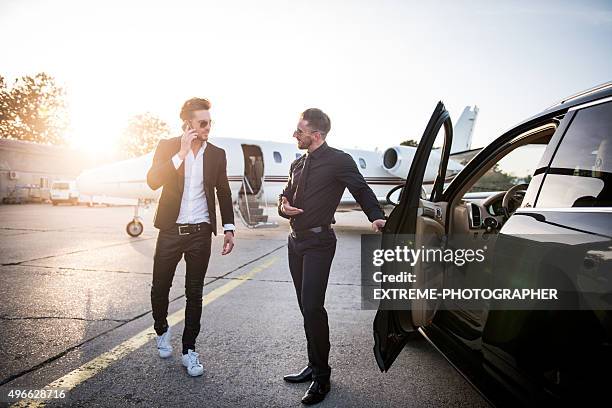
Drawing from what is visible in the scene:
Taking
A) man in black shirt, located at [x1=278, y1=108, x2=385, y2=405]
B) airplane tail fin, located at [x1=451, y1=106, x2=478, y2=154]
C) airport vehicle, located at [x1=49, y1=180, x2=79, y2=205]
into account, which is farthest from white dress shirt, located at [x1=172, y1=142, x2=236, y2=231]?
airport vehicle, located at [x1=49, y1=180, x2=79, y2=205]

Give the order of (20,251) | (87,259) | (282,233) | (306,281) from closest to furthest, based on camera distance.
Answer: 1. (306,281)
2. (87,259)
3. (20,251)
4. (282,233)

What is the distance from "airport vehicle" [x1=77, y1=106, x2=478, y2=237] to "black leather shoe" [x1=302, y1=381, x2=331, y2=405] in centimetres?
866

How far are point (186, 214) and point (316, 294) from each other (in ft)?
3.77

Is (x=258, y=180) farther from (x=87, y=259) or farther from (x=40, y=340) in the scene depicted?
(x=40, y=340)

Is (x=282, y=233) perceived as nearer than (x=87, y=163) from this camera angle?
Yes

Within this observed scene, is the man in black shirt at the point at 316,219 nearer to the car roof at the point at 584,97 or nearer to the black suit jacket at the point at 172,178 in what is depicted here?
the black suit jacket at the point at 172,178

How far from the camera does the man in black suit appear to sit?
3.07 metres

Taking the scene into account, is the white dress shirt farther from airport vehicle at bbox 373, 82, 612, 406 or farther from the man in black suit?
airport vehicle at bbox 373, 82, 612, 406

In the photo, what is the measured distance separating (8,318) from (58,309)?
1.41 ft

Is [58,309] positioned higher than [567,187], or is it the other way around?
[567,187]

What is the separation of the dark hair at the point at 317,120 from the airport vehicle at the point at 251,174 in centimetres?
838

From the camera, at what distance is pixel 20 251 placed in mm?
7594

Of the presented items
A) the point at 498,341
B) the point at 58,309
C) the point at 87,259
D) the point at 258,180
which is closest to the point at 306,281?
the point at 498,341

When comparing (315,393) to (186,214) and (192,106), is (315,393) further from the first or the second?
(192,106)
